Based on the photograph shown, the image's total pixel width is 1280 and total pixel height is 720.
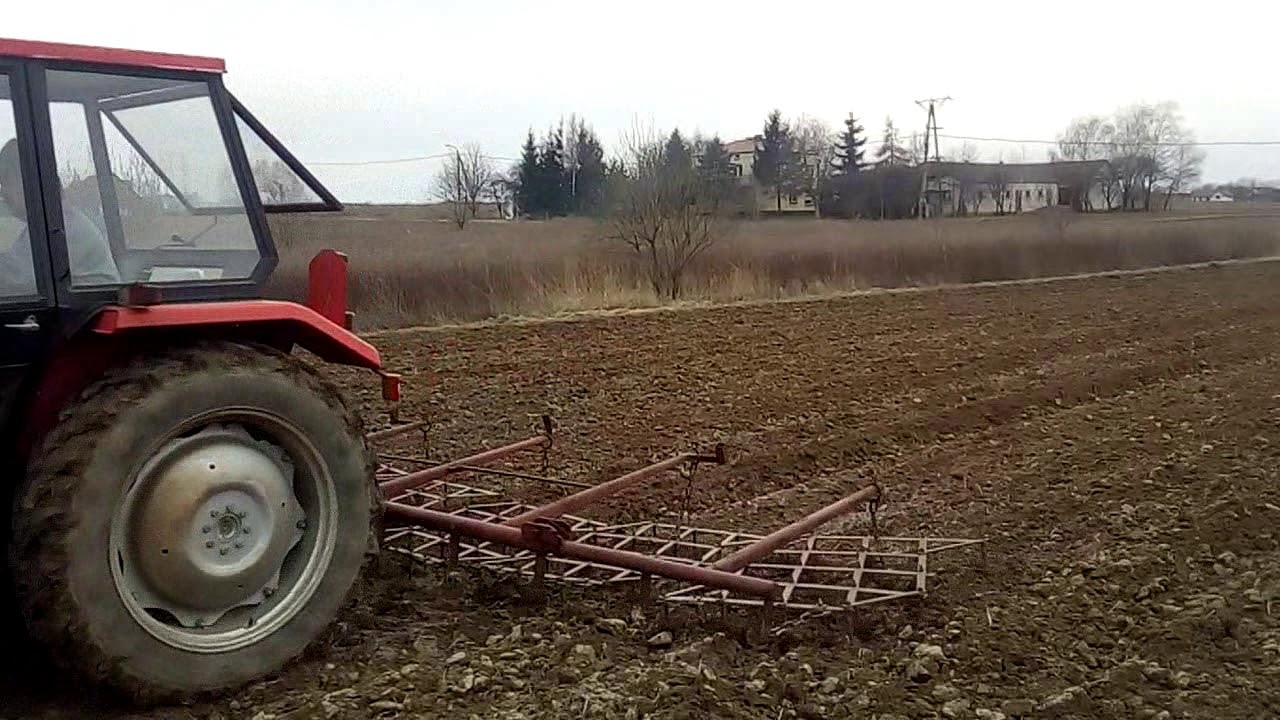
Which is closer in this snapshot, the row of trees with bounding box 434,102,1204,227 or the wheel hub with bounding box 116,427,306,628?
the wheel hub with bounding box 116,427,306,628

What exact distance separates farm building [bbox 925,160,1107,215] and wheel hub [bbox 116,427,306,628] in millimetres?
35003

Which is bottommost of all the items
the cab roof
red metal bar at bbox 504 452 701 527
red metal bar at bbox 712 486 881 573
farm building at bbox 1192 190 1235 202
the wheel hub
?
red metal bar at bbox 712 486 881 573

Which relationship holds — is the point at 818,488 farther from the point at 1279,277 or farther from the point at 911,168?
the point at 911,168

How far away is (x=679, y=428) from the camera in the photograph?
7.45m

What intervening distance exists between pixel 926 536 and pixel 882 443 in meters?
1.92

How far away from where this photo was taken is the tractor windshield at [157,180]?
10.9 ft

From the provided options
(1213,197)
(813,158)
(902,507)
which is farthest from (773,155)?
(902,507)

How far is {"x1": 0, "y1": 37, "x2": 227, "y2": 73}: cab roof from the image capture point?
307 cm

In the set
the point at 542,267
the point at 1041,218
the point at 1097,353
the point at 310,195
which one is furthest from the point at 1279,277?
the point at 310,195

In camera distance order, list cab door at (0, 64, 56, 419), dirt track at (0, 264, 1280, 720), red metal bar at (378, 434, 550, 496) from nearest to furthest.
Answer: cab door at (0, 64, 56, 419) → dirt track at (0, 264, 1280, 720) → red metal bar at (378, 434, 550, 496)

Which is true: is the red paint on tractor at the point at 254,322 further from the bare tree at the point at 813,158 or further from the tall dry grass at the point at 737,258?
the bare tree at the point at 813,158

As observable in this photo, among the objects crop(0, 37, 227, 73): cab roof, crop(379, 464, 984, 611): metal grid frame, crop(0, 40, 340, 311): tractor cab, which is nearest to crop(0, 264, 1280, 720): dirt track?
crop(379, 464, 984, 611): metal grid frame

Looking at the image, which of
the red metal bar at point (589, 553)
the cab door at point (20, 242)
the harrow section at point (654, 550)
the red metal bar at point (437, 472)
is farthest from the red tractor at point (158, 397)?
the red metal bar at point (437, 472)

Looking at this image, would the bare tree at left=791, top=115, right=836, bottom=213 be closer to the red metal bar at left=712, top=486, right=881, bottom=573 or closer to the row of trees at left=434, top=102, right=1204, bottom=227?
the row of trees at left=434, top=102, right=1204, bottom=227
